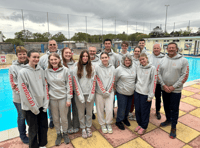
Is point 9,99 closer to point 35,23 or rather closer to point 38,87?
point 38,87

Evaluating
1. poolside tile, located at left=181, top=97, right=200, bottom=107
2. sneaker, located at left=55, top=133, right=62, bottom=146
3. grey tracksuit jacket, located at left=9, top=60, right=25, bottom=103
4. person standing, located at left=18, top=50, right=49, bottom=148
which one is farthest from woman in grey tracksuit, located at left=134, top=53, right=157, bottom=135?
poolside tile, located at left=181, top=97, right=200, bottom=107

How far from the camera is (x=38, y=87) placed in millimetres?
1990

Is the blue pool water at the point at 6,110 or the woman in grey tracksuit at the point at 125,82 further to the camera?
the blue pool water at the point at 6,110

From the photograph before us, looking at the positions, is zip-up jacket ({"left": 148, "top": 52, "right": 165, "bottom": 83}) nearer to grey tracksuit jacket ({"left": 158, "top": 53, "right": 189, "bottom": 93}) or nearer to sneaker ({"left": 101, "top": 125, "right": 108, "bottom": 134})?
grey tracksuit jacket ({"left": 158, "top": 53, "right": 189, "bottom": 93})

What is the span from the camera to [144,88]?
8.17 ft

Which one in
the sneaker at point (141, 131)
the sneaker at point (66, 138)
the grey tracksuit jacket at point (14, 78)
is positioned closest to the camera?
the grey tracksuit jacket at point (14, 78)

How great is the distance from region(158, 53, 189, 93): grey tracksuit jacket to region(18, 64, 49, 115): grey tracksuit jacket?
7.70ft

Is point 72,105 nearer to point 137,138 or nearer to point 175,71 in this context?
point 137,138

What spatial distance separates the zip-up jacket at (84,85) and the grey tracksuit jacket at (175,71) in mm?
1463

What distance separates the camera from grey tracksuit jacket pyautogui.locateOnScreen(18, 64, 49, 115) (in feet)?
Result: 6.01

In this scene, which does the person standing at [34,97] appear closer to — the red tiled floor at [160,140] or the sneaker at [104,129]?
the sneaker at [104,129]

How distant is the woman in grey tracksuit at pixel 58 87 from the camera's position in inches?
86.0

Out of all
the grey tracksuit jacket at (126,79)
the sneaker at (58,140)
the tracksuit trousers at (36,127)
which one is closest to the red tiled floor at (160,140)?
the grey tracksuit jacket at (126,79)

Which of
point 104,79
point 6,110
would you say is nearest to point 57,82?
point 104,79
